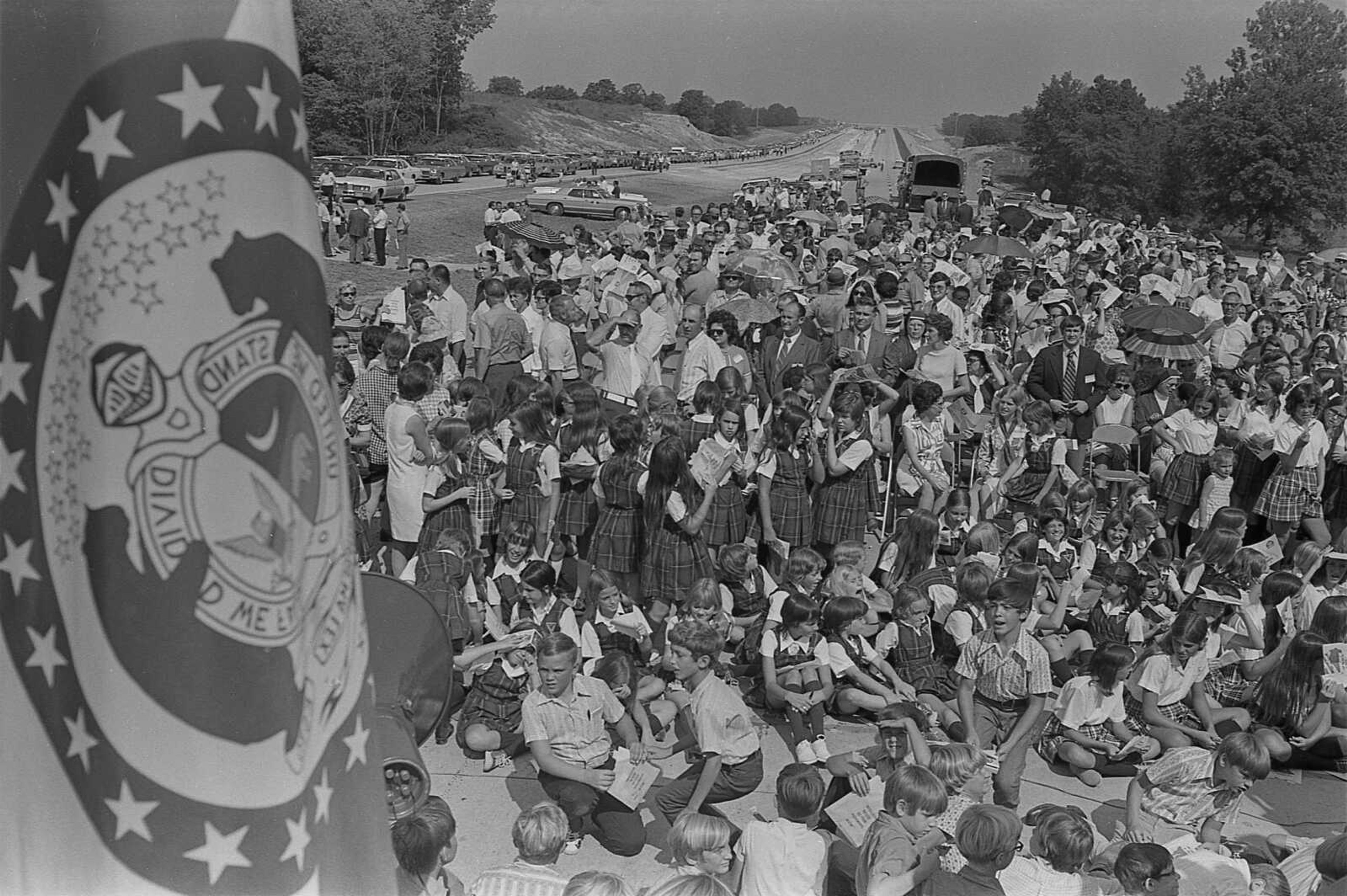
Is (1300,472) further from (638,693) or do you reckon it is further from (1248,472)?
(638,693)

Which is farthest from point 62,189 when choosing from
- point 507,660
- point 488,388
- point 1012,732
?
point 488,388

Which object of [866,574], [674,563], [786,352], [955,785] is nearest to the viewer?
[955,785]

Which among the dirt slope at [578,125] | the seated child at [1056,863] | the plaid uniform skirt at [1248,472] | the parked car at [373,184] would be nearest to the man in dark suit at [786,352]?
the plaid uniform skirt at [1248,472]

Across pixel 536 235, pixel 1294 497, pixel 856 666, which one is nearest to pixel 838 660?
pixel 856 666

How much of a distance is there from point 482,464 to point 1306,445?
555cm

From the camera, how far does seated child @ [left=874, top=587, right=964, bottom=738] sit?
5992mm

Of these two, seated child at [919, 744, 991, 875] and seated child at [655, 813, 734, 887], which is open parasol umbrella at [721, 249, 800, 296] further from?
seated child at [655, 813, 734, 887]

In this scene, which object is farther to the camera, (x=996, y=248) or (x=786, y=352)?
(x=996, y=248)

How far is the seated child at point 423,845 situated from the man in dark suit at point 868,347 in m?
6.21

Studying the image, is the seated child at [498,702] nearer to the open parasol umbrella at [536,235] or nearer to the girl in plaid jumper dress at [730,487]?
the girl in plaid jumper dress at [730,487]

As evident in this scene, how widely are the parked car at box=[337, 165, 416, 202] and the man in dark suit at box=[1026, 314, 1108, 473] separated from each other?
24.0m

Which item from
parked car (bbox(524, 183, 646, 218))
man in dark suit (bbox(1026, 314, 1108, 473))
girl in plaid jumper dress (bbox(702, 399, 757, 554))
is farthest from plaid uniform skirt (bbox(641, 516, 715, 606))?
parked car (bbox(524, 183, 646, 218))

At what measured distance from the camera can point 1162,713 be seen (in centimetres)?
573

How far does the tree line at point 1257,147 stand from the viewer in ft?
135
